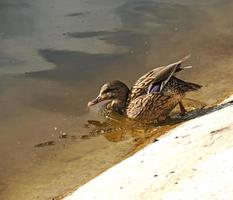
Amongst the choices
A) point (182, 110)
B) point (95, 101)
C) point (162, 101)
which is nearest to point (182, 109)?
point (182, 110)

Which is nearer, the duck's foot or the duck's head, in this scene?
the duck's foot

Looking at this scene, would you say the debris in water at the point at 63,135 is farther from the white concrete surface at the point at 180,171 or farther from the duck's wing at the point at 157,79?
the white concrete surface at the point at 180,171

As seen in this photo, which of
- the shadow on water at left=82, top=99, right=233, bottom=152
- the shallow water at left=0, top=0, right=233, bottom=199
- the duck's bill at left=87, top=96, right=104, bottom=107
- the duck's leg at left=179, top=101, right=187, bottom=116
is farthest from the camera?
the duck's bill at left=87, top=96, right=104, bottom=107

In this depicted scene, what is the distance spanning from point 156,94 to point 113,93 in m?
0.77

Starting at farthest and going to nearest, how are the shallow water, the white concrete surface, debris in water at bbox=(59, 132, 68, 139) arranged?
debris in water at bbox=(59, 132, 68, 139) → the shallow water → the white concrete surface

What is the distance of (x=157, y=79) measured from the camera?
7.87 metres

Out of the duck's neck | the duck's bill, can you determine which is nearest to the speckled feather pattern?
the duck's neck

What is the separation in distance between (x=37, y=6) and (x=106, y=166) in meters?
5.94

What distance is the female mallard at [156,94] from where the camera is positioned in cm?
779

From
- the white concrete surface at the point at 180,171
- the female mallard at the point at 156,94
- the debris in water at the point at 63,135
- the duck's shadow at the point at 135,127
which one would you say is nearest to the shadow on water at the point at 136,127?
the duck's shadow at the point at 135,127

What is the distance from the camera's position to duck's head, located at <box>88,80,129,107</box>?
8445mm

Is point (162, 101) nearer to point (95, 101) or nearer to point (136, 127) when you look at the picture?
point (136, 127)

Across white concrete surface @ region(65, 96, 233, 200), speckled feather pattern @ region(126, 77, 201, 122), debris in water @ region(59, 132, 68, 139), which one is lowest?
debris in water @ region(59, 132, 68, 139)

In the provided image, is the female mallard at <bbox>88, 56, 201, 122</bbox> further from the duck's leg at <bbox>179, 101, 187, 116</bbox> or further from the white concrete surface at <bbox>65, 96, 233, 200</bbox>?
the white concrete surface at <bbox>65, 96, 233, 200</bbox>
